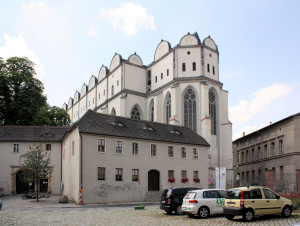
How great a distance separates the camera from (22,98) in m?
54.6

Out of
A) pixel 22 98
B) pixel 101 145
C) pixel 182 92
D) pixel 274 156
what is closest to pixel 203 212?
pixel 101 145

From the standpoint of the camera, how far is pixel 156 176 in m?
35.6

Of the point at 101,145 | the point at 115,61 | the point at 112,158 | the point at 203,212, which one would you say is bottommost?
the point at 203,212

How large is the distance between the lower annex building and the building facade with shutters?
1214 cm

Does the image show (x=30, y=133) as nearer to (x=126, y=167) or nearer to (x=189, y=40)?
(x=126, y=167)

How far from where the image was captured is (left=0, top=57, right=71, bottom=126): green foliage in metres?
53.8

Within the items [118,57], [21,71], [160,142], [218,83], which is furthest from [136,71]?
[160,142]

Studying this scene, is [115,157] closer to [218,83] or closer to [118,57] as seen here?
[218,83]

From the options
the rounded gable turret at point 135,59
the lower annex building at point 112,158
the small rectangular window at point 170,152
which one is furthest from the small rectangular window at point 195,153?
the rounded gable turret at point 135,59

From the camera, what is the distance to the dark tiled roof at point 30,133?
133ft

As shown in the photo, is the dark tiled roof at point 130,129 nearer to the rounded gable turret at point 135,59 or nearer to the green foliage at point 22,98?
the green foliage at point 22,98

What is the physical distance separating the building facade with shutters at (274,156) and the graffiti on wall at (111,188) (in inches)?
816

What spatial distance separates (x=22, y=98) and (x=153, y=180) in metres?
29.0

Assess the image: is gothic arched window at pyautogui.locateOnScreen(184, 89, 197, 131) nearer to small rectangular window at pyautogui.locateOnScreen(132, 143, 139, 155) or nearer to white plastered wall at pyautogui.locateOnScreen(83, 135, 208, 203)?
white plastered wall at pyautogui.locateOnScreen(83, 135, 208, 203)
